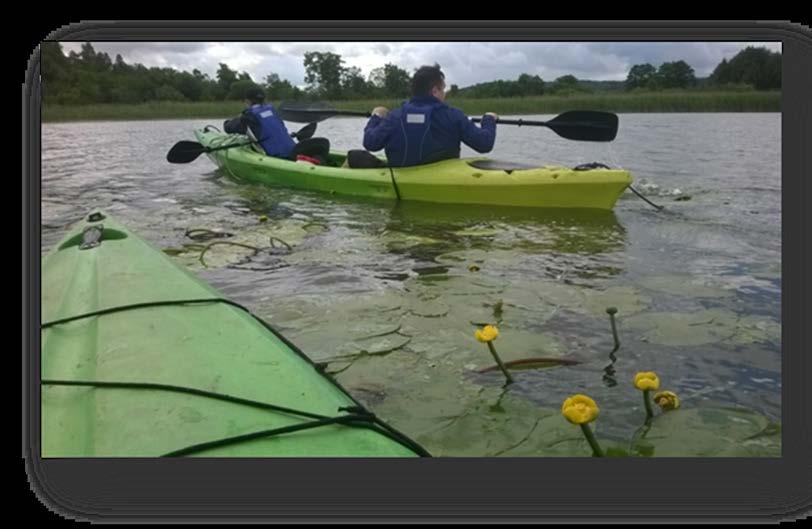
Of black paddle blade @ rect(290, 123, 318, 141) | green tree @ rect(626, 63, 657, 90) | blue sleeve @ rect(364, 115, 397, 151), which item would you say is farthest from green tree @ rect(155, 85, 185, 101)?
black paddle blade @ rect(290, 123, 318, 141)

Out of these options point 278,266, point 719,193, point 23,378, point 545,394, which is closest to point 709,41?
point 545,394

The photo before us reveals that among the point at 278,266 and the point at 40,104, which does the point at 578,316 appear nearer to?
the point at 278,266

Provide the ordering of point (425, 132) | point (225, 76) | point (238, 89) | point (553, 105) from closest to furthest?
point (225, 76) < point (238, 89) < point (553, 105) < point (425, 132)

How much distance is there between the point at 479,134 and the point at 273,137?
2.93 meters

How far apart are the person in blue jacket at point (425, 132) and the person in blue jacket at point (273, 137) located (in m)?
1.72

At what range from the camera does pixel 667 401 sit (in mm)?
2047

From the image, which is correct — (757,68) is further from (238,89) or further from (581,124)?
(581,124)

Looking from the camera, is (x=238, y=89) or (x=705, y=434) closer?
(x=705, y=434)

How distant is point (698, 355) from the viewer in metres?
2.47

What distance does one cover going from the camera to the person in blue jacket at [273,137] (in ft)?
24.6

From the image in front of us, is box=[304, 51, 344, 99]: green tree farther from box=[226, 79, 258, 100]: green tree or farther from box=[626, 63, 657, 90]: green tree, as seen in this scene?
box=[626, 63, 657, 90]: green tree

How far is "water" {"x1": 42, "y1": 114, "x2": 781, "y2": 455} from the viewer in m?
2.17

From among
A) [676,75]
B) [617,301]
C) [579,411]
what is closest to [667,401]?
[579,411]

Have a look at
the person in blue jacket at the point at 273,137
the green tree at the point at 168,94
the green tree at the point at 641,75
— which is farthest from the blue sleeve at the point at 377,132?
the green tree at the point at 641,75
